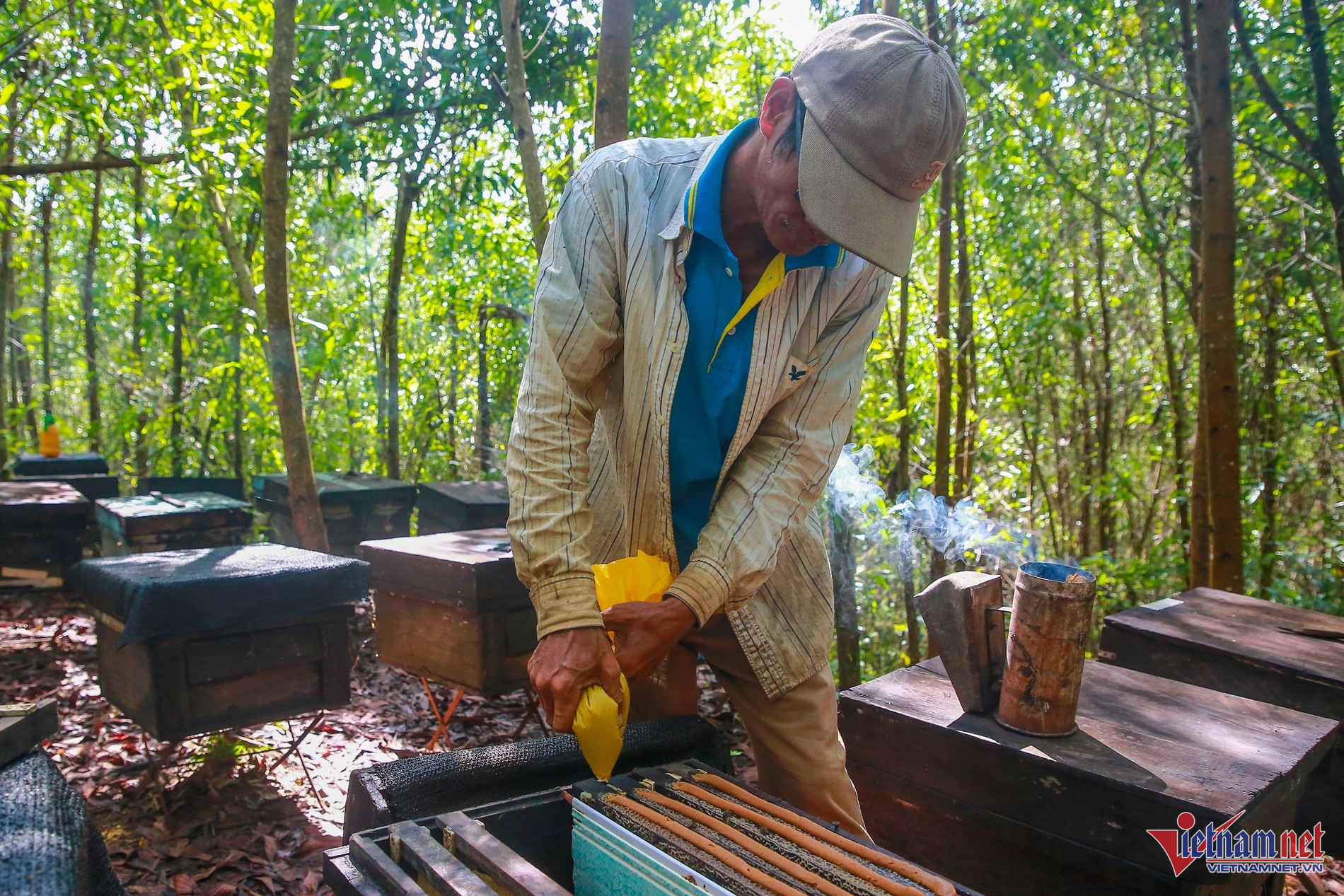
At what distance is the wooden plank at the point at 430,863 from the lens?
1.15 m

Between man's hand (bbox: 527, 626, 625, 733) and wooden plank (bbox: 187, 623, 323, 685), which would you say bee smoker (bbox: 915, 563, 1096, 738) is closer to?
man's hand (bbox: 527, 626, 625, 733)

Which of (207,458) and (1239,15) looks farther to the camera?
(207,458)

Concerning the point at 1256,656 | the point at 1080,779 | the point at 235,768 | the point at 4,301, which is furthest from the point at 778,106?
the point at 4,301

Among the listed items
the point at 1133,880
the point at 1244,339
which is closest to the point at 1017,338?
the point at 1244,339

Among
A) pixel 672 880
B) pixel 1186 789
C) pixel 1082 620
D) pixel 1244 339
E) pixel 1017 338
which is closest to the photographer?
pixel 672 880

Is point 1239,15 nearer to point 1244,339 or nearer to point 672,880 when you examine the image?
point 1244,339

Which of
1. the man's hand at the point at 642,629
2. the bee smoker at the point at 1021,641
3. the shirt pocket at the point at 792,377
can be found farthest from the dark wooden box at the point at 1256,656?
the man's hand at the point at 642,629

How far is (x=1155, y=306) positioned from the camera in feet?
28.3

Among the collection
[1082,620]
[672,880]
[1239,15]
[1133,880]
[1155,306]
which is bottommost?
[1133,880]

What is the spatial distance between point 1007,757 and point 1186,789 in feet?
1.20

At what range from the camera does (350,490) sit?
5.78 m

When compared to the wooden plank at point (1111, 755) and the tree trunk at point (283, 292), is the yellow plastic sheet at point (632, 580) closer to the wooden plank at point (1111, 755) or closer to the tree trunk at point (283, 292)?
the wooden plank at point (1111, 755)

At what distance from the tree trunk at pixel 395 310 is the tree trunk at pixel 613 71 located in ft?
13.7

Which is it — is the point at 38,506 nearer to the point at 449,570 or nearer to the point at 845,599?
the point at 449,570
